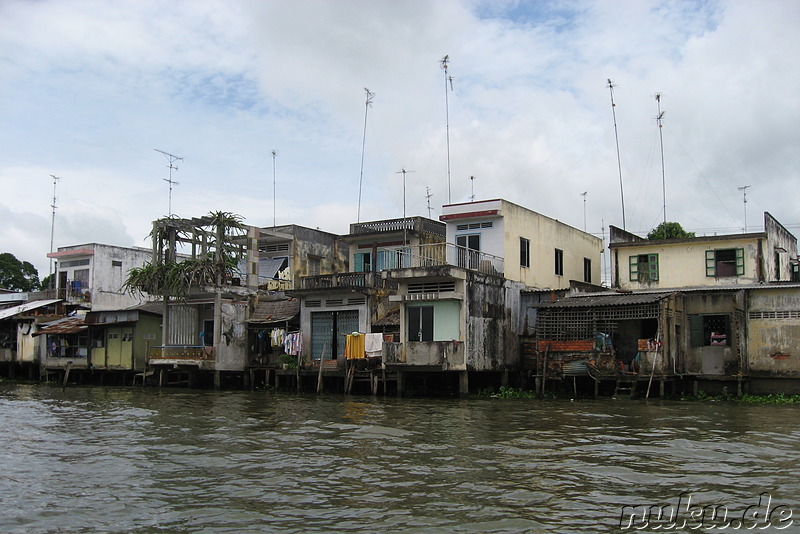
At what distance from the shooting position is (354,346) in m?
30.4

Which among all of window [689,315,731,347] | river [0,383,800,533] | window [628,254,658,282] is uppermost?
window [628,254,658,282]

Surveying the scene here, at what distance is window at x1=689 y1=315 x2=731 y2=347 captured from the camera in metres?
27.5

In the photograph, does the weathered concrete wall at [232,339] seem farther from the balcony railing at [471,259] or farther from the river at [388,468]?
the river at [388,468]

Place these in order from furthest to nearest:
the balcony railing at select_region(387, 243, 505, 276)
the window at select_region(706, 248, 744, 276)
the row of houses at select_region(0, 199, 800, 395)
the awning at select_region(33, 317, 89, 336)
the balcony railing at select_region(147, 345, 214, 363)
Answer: the awning at select_region(33, 317, 89, 336) → the balcony railing at select_region(147, 345, 214, 363) → the window at select_region(706, 248, 744, 276) → the balcony railing at select_region(387, 243, 505, 276) → the row of houses at select_region(0, 199, 800, 395)

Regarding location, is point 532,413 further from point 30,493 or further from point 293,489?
point 30,493

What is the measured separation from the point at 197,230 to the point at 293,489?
2588cm

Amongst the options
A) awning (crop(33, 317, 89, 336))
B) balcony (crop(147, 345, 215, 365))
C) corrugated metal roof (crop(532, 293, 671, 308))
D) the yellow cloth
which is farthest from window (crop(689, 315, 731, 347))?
awning (crop(33, 317, 89, 336))

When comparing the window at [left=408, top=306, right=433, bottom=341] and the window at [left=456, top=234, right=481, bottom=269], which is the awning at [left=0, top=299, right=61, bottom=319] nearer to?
the window at [left=408, top=306, right=433, bottom=341]

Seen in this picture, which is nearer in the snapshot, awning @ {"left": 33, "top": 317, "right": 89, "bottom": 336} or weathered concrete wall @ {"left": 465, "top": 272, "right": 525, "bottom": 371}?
weathered concrete wall @ {"left": 465, "top": 272, "right": 525, "bottom": 371}

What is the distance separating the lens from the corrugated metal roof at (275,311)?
114 feet

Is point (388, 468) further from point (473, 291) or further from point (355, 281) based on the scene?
point (355, 281)

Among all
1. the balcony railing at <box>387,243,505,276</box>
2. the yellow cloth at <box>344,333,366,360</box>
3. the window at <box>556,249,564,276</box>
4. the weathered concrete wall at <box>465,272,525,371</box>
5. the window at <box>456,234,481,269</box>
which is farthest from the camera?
the window at <box>556,249,564,276</box>

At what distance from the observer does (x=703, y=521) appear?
949cm

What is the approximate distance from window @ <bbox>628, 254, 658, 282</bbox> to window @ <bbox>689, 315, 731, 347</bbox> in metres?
4.93
